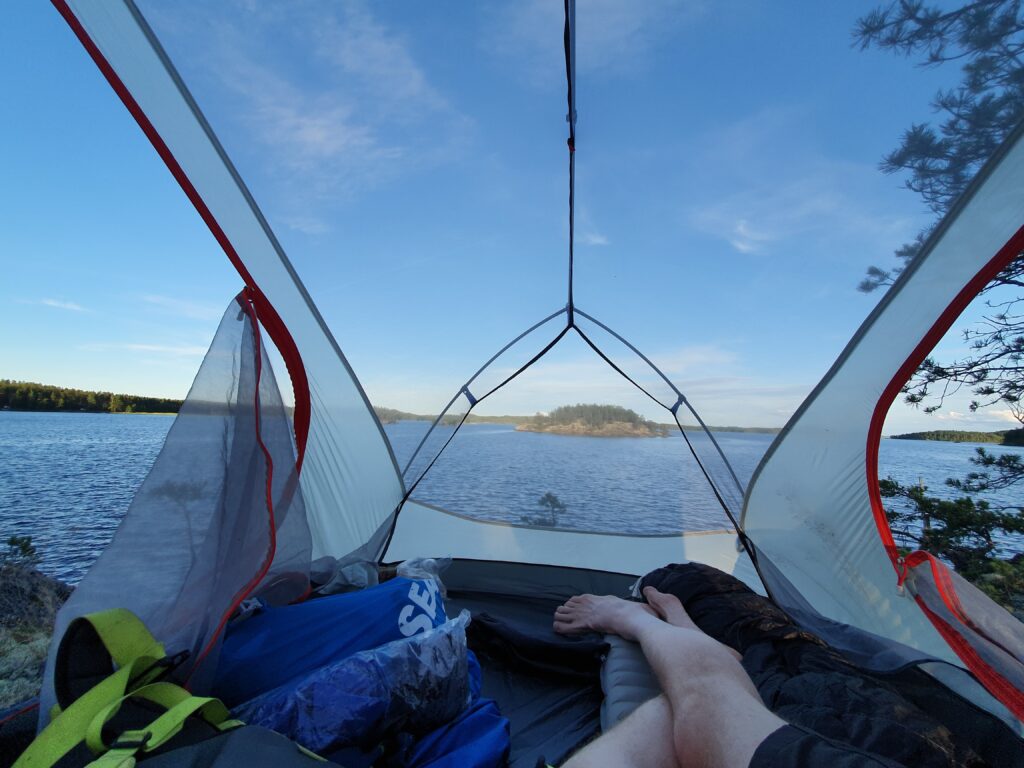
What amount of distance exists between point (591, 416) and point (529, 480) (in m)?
0.55

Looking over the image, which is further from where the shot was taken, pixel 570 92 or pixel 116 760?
pixel 570 92

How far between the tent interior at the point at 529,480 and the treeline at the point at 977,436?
1184 mm

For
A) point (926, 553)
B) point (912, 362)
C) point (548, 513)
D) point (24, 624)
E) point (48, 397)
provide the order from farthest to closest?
point (48, 397), point (24, 624), point (548, 513), point (912, 362), point (926, 553)

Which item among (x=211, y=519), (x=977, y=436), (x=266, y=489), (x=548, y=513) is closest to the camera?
(x=211, y=519)

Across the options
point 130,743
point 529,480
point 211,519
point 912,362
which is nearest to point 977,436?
point 912,362

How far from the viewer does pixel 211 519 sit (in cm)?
107

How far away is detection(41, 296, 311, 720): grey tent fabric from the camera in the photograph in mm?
943

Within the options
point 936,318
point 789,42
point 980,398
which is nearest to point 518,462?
point 936,318

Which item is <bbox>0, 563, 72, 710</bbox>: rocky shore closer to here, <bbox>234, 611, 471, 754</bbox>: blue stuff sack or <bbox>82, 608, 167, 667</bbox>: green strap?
<bbox>82, 608, 167, 667</bbox>: green strap

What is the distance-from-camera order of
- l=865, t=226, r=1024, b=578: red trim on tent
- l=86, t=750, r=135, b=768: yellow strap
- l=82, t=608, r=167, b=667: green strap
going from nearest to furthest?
l=86, t=750, r=135, b=768: yellow strap → l=82, t=608, r=167, b=667: green strap → l=865, t=226, r=1024, b=578: red trim on tent

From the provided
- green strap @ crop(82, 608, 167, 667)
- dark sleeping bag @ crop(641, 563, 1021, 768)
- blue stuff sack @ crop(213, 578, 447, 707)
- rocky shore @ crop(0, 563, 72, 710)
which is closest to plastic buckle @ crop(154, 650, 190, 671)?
green strap @ crop(82, 608, 167, 667)

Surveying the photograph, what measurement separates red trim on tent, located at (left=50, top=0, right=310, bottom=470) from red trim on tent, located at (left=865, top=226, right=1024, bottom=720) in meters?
1.78

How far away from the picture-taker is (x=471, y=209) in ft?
7.45

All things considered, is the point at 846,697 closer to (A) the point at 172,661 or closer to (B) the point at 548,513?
(A) the point at 172,661
